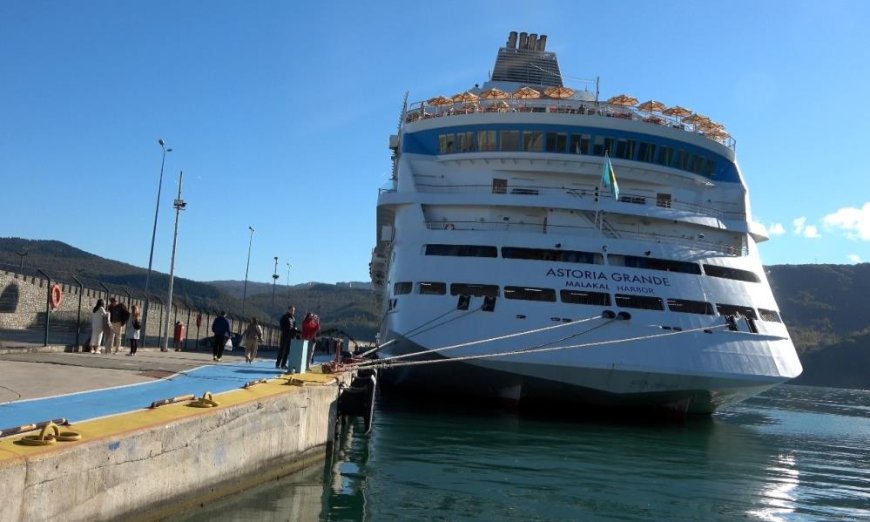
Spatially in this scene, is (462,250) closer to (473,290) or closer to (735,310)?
(473,290)

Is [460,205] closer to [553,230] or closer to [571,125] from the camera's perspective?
[553,230]

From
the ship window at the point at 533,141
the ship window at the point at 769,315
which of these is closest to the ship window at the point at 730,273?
the ship window at the point at 769,315

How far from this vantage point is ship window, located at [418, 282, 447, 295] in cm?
2162

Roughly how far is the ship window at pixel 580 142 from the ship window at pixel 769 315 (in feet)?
21.5

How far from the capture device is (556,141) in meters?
25.1

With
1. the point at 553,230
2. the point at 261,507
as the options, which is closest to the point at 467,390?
the point at 553,230

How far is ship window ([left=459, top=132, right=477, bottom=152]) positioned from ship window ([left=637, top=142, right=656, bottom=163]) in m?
4.83

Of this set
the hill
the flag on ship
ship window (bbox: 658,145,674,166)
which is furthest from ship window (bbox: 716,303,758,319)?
the hill

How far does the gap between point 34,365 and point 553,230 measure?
13.3m

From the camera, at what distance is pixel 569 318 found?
66.1 feet

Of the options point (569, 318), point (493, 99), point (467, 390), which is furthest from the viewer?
point (493, 99)

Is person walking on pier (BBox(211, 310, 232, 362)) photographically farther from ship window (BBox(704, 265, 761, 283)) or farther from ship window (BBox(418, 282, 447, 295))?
ship window (BBox(704, 265, 761, 283))

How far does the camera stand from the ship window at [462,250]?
21859 mm

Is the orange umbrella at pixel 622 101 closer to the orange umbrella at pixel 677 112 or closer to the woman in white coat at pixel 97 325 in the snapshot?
the orange umbrella at pixel 677 112
